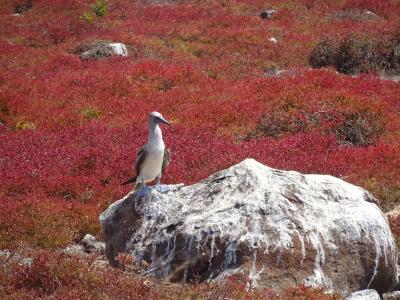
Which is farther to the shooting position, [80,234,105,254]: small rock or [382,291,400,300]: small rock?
[80,234,105,254]: small rock

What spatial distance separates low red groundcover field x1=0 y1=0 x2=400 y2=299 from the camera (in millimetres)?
9953

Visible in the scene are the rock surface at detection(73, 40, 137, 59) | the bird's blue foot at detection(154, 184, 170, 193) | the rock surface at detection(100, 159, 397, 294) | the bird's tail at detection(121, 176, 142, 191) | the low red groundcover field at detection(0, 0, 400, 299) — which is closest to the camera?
the rock surface at detection(100, 159, 397, 294)

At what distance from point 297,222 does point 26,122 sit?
1185cm

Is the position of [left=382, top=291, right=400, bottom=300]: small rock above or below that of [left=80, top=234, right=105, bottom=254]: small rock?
above

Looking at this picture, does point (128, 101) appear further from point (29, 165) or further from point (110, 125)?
point (29, 165)

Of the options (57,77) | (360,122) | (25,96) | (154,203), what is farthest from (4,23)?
(154,203)

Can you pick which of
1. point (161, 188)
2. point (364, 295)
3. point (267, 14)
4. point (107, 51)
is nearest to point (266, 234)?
point (364, 295)

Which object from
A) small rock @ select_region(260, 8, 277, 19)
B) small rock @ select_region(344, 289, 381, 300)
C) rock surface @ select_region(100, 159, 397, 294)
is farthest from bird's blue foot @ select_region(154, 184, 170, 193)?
small rock @ select_region(260, 8, 277, 19)

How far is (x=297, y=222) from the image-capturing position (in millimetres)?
7551

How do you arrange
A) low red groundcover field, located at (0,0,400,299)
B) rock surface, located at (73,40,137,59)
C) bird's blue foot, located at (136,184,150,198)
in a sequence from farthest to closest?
rock surface, located at (73,40,137,59), low red groundcover field, located at (0,0,400,299), bird's blue foot, located at (136,184,150,198)

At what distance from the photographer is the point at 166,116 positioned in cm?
1752

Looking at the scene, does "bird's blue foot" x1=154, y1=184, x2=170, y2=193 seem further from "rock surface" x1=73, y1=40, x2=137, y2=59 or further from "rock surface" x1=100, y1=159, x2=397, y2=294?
"rock surface" x1=73, y1=40, x2=137, y2=59

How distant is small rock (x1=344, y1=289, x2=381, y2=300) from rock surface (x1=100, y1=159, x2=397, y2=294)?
322 millimetres

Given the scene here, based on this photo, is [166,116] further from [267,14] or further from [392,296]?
[267,14]
